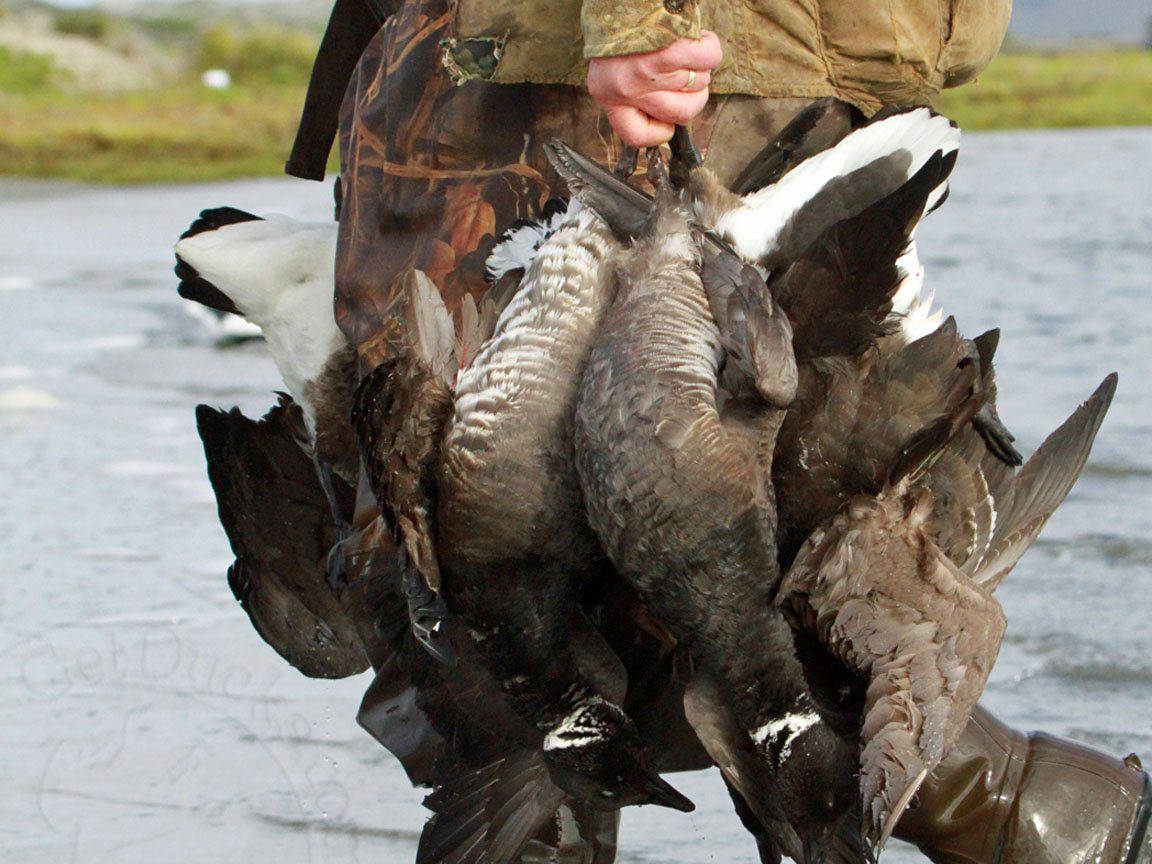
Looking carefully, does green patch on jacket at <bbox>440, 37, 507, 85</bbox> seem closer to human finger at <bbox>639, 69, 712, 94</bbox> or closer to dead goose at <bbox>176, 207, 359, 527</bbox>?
human finger at <bbox>639, 69, 712, 94</bbox>

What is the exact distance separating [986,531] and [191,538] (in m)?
3.37

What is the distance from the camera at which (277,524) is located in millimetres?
3209

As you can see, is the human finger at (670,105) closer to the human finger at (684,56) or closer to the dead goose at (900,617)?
the human finger at (684,56)

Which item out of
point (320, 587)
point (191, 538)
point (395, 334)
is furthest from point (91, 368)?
point (395, 334)

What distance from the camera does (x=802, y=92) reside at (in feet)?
8.43

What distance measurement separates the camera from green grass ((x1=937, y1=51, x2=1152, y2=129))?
22031 millimetres

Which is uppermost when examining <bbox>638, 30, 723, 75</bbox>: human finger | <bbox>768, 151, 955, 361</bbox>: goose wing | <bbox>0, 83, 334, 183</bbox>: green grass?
<bbox>638, 30, 723, 75</bbox>: human finger

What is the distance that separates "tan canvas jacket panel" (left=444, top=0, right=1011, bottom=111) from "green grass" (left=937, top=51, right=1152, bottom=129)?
1678 centimetres

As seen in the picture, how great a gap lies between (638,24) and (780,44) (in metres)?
0.35

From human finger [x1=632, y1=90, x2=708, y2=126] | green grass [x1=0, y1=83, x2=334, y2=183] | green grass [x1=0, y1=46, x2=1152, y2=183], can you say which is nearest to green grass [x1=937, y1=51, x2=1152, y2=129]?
green grass [x1=0, y1=46, x2=1152, y2=183]

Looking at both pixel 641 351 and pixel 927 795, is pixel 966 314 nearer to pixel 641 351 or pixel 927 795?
pixel 927 795

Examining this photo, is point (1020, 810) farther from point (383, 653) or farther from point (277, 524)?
point (277, 524)

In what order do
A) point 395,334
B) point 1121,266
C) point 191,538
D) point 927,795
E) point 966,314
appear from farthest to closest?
point 1121,266 < point 966,314 < point 191,538 < point 927,795 < point 395,334

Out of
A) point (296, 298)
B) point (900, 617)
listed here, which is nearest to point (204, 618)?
point (296, 298)
